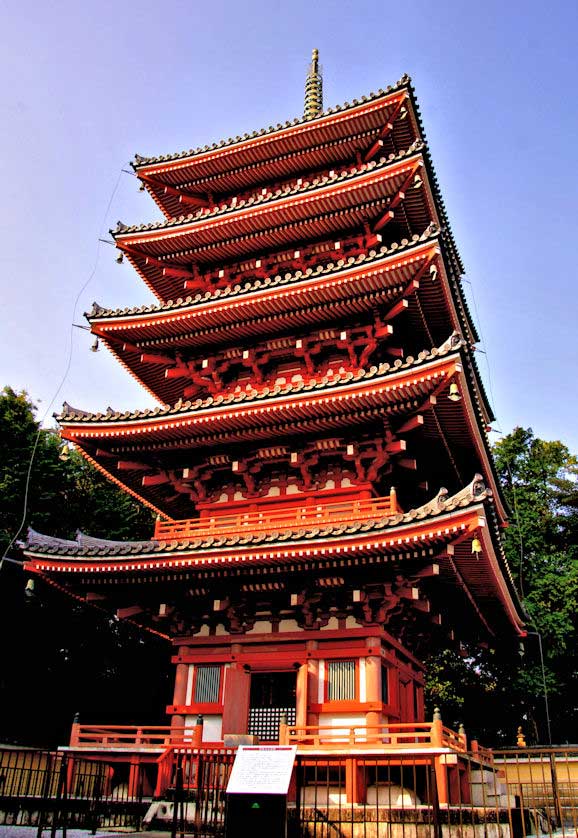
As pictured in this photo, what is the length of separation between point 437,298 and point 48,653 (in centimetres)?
2236

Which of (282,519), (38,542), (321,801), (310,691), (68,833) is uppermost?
(282,519)

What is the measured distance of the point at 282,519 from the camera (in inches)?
659

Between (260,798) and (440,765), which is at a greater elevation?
(440,765)

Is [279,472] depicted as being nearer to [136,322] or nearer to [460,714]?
[136,322]

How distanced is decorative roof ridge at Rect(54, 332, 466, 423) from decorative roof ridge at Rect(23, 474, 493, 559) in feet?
9.44

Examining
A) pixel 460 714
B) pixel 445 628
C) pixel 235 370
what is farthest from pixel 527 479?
pixel 235 370

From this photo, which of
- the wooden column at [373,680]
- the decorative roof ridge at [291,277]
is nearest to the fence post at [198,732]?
the wooden column at [373,680]

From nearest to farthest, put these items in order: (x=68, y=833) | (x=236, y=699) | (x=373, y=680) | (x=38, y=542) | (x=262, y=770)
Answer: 1. (x=262, y=770)
2. (x=68, y=833)
3. (x=373, y=680)
4. (x=236, y=699)
5. (x=38, y=542)

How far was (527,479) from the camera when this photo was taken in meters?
34.8

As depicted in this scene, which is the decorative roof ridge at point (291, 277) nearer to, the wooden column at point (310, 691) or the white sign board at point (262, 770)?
the wooden column at point (310, 691)

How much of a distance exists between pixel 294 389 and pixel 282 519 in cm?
326

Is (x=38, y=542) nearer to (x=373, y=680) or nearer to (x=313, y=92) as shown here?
(x=373, y=680)

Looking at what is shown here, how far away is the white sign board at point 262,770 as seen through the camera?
31.9 ft

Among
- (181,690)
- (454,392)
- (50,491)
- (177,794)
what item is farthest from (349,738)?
(50,491)
